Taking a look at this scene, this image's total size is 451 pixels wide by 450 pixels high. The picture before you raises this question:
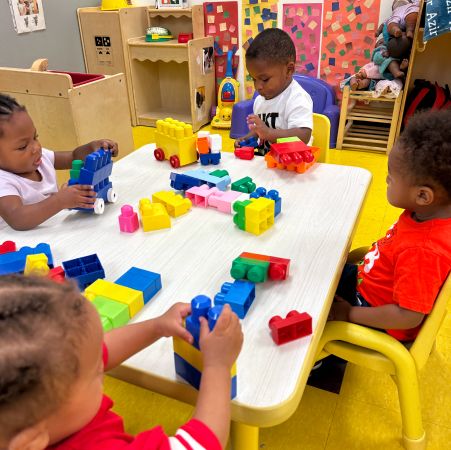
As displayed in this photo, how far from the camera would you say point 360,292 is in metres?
1.01

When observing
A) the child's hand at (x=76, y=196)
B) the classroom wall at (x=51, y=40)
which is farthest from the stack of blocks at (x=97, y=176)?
the classroom wall at (x=51, y=40)

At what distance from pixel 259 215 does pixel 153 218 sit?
24 centimetres

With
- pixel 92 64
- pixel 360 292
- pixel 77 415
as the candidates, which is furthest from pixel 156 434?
pixel 92 64

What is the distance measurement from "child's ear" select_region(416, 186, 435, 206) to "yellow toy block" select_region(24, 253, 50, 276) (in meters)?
0.71

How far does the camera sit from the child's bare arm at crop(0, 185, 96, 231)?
101 cm

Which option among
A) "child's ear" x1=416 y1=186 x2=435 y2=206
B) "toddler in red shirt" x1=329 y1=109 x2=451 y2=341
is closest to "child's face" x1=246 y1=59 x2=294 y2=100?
"toddler in red shirt" x1=329 y1=109 x2=451 y2=341

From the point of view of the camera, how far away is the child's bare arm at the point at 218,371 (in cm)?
52

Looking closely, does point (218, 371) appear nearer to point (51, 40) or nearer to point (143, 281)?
point (143, 281)

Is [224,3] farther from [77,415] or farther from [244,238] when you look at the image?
[77,415]

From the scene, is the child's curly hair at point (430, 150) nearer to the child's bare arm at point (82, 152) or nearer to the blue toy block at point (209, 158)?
the blue toy block at point (209, 158)

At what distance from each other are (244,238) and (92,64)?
3.09 m

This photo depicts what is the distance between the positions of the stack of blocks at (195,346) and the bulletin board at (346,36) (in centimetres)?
301

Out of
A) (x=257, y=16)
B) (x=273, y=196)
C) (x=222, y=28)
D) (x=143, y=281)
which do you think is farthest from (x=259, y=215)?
(x=222, y=28)

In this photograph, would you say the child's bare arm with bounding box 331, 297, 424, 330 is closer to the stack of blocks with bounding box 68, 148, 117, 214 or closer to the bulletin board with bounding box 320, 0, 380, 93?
the stack of blocks with bounding box 68, 148, 117, 214
